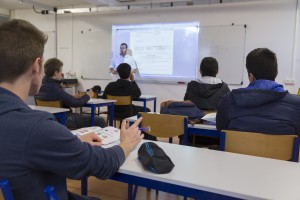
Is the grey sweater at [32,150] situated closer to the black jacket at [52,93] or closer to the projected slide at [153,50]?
the black jacket at [52,93]

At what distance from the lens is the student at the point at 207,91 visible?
9.18 ft

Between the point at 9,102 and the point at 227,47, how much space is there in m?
5.22

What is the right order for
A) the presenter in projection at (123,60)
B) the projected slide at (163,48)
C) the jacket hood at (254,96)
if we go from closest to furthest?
1. the jacket hood at (254,96)
2. the projected slide at (163,48)
3. the presenter in projection at (123,60)

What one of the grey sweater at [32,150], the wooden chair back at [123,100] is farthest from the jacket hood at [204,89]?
the grey sweater at [32,150]

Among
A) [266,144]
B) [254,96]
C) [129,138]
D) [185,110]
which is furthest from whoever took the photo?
[185,110]

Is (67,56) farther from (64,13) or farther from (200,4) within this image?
(200,4)

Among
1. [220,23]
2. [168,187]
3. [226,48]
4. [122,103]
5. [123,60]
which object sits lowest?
[122,103]

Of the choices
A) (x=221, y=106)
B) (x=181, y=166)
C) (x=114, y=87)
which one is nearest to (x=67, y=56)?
(x=114, y=87)

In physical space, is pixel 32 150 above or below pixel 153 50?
below

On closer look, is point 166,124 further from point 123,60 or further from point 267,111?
point 123,60

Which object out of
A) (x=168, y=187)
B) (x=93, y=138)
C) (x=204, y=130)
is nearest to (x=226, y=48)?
(x=204, y=130)

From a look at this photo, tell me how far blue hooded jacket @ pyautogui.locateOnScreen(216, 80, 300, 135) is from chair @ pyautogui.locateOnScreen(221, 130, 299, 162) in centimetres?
21

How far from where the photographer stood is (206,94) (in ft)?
9.18

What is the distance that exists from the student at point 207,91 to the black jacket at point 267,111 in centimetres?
104
